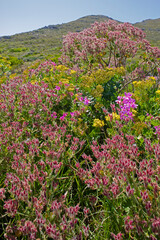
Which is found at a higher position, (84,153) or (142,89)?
(142,89)

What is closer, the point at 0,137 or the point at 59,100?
the point at 0,137

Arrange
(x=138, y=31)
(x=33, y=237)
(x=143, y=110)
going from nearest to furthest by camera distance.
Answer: (x=33, y=237), (x=143, y=110), (x=138, y=31)

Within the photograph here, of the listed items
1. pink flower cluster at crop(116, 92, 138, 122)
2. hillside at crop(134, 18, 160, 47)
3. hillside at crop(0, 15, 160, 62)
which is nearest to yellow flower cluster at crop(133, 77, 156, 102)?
pink flower cluster at crop(116, 92, 138, 122)

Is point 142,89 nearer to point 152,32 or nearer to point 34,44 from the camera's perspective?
point 34,44

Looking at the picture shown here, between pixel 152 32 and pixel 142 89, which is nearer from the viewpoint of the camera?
pixel 142 89

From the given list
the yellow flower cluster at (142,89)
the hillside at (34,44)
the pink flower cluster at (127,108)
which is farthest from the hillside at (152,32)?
the pink flower cluster at (127,108)

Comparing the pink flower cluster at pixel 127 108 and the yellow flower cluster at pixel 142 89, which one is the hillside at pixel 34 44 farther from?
the pink flower cluster at pixel 127 108

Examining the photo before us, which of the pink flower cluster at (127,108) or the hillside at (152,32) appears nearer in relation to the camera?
the pink flower cluster at (127,108)

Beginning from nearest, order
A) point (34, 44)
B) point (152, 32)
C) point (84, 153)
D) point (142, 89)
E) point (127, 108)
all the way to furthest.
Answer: point (84, 153), point (127, 108), point (142, 89), point (34, 44), point (152, 32)

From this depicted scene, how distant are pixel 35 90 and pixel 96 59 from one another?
2237 millimetres

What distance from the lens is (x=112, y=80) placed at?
334cm

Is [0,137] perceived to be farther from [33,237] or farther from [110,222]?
[110,222]

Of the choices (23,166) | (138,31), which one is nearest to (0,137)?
(23,166)

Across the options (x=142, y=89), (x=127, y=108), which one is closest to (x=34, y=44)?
(x=142, y=89)
